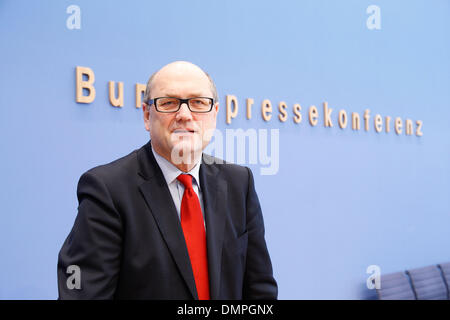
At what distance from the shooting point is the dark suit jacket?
0.84 m

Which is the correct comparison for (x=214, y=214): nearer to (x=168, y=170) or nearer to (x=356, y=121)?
(x=168, y=170)

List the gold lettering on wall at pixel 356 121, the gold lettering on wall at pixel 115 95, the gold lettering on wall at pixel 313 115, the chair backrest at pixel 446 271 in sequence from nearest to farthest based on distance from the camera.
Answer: the gold lettering on wall at pixel 115 95 < the gold lettering on wall at pixel 313 115 < the gold lettering on wall at pixel 356 121 < the chair backrest at pixel 446 271

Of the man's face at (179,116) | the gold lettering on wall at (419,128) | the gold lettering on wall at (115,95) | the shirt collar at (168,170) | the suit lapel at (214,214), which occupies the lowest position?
the suit lapel at (214,214)

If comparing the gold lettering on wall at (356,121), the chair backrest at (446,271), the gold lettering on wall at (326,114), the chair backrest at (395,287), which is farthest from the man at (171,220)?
the chair backrest at (446,271)

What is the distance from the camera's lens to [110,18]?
204cm

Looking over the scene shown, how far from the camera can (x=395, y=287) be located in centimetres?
333

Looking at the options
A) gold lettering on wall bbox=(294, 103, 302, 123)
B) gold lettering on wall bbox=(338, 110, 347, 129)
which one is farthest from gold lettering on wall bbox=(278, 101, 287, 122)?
gold lettering on wall bbox=(338, 110, 347, 129)

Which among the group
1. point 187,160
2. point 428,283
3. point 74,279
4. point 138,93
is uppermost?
point 138,93

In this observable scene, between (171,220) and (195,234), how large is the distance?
0.07m

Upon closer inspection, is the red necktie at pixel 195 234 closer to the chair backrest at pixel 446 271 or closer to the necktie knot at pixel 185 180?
the necktie knot at pixel 185 180

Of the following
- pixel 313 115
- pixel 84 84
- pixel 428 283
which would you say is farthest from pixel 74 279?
pixel 428 283

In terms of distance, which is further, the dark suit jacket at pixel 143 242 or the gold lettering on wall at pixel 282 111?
the gold lettering on wall at pixel 282 111

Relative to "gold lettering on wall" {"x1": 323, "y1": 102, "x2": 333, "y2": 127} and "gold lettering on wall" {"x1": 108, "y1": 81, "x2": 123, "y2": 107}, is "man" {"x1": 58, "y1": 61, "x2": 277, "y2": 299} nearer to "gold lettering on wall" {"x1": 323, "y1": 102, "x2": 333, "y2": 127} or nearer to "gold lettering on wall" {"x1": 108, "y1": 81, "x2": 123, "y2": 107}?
"gold lettering on wall" {"x1": 108, "y1": 81, "x2": 123, "y2": 107}

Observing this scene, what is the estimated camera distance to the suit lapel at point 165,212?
0.88m
